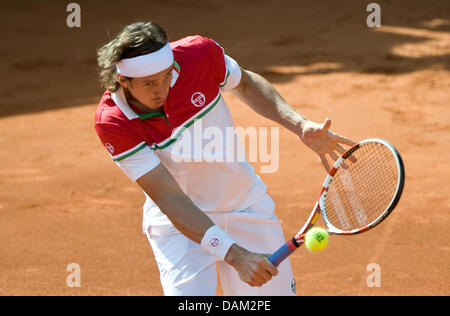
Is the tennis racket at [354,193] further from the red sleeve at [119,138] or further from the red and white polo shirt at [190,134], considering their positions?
the red sleeve at [119,138]

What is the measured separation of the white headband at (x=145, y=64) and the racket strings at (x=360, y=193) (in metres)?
1.00

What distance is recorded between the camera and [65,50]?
1184 cm

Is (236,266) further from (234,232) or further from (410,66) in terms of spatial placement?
(410,66)

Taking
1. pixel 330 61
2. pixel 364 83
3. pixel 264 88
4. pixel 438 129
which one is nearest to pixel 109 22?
pixel 330 61

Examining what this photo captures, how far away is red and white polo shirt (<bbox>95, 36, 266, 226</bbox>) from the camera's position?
3.26 metres

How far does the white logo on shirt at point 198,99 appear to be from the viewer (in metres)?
3.40

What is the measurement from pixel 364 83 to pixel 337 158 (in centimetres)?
610

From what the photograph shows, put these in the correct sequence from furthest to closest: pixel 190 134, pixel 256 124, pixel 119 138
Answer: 1. pixel 256 124
2. pixel 190 134
3. pixel 119 138

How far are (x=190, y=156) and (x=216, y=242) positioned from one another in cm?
47

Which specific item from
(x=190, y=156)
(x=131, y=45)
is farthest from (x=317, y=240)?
(x=131, y=45)

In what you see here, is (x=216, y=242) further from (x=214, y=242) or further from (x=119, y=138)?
(x=119, y=138)

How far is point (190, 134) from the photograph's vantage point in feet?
11.1

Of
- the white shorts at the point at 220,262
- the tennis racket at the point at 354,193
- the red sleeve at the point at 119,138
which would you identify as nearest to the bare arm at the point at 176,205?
the red sleeve at the point at 119,138

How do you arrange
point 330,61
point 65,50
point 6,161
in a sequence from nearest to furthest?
point 6,161
point 330,61
point 65,50
